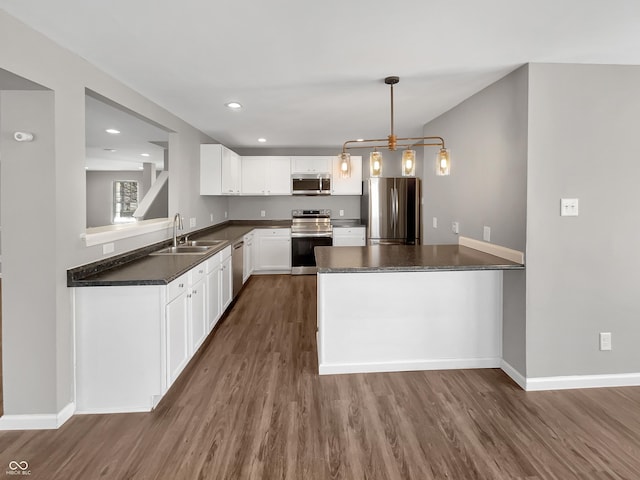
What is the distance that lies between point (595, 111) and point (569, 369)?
6.07 ft

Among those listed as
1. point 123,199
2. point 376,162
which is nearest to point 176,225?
point 376,162

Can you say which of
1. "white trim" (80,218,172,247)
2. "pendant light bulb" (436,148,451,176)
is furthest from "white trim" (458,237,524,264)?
"white trim" (80,218,172,247)

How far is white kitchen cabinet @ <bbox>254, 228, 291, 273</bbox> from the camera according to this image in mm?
6609

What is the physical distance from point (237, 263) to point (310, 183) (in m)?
2.29

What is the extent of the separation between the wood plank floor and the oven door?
3.53m

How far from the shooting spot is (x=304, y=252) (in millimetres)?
6582

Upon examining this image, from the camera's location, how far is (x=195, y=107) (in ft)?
12.7

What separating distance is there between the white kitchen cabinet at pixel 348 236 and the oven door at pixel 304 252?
0.13 m

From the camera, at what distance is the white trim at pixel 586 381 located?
2725 mm

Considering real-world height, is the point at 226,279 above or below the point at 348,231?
below

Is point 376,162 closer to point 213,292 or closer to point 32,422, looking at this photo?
point 213,292

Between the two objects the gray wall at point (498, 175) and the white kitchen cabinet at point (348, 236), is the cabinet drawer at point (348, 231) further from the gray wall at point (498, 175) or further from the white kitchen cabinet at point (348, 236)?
the gray wall at point (498, 175)

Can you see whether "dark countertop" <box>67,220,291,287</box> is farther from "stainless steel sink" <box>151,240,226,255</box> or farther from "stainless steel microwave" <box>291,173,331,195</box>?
"stainless steel microwave" <box>291,173,331,195</box>

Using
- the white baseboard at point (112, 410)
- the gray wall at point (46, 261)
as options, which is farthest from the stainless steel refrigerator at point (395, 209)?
the gray wall at point (46, 261)
